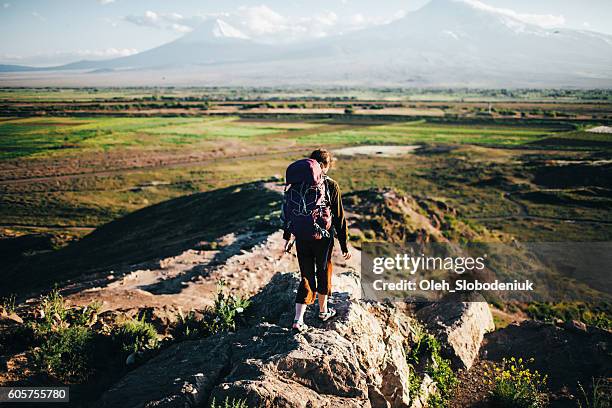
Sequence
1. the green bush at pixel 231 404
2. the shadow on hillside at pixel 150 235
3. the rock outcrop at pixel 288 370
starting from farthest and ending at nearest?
the shadow on hillside at pixel 150 235, the rock outcrop at pixel 288 370, the green bush at pixel 231 404

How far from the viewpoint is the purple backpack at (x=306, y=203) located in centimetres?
520

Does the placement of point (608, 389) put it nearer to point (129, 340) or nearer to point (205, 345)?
point (205, 345)

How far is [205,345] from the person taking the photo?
5512 millimetres

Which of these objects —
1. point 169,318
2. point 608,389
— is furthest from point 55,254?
point 608,389

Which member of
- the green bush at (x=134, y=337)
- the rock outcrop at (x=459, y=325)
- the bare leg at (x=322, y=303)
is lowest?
the rock outcrop at (x=459, y=325)

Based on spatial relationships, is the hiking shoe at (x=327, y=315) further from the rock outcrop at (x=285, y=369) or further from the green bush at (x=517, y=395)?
the green bush at (x=517, y=395)

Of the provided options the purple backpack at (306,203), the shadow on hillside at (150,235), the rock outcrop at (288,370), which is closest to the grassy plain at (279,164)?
the shadow on hillside at (150,235)

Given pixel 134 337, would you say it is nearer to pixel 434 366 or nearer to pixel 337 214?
pixel 337 214

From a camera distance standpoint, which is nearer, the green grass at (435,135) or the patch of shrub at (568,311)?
the patch of shrub at (568,311)

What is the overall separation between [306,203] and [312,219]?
0.22m

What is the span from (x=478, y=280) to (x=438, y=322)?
846cm

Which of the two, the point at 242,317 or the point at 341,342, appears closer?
the point at 341,342

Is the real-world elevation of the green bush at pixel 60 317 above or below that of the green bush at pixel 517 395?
above

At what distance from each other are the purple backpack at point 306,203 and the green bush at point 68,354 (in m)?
3.33
